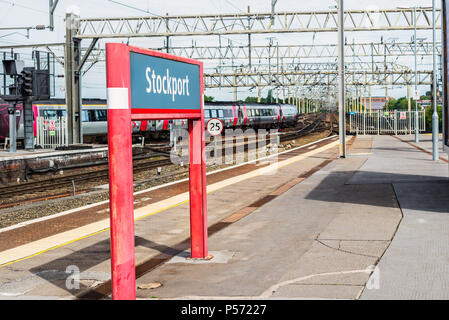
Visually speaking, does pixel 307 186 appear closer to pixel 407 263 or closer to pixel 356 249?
pixel 356 249

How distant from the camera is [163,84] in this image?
7715 millimetres

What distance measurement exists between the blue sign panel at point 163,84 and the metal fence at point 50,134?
2638cm

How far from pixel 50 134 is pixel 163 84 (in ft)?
92.3

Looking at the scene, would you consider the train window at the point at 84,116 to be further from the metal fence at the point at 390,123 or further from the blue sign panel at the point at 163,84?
the blue sign panel at the point at 163,84

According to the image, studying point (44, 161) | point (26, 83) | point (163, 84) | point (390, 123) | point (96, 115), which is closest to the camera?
point (163, 84)

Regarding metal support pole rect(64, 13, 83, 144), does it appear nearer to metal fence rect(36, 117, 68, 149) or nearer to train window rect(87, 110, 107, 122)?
metal fence rect(36, 117, 68, 149)

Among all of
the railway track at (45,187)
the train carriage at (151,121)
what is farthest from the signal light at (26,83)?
the train carriage at (151,121)

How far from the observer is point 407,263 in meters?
8.56

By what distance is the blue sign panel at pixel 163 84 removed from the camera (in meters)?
6.98

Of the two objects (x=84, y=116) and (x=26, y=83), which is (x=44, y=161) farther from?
(x=84, y=116)

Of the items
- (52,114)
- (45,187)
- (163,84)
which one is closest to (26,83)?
(52,114)

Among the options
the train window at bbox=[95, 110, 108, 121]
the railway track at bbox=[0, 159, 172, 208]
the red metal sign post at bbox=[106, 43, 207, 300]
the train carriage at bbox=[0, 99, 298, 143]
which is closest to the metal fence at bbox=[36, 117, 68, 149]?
the train carriage at bbox=[0, 99, 298, 143]
